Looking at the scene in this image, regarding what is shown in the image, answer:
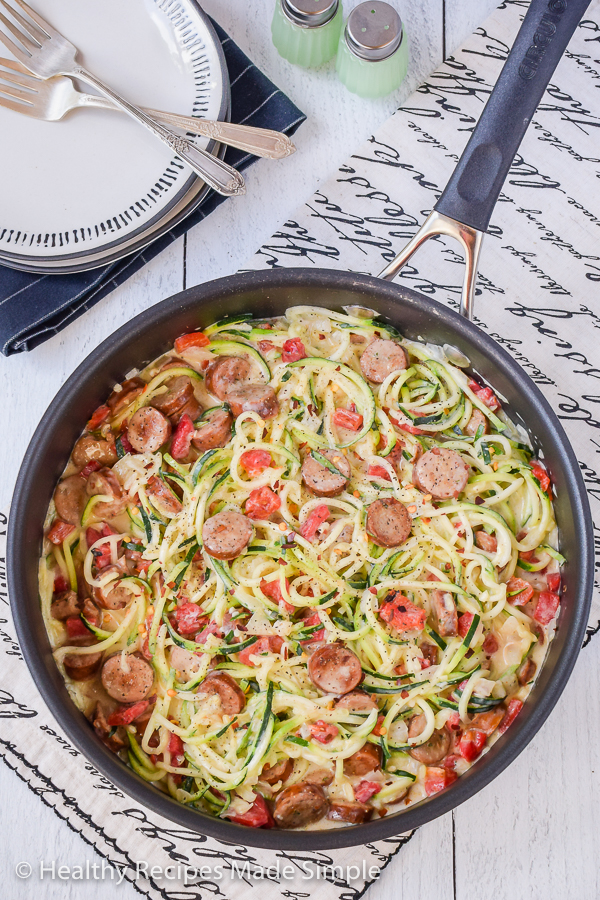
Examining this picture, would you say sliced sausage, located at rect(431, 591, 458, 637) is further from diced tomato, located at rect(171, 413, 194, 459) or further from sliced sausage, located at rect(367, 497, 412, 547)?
diced tomato, located at rect(171, 413, 194, 459)

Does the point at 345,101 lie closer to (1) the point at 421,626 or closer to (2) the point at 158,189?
(2) the point at 158,189

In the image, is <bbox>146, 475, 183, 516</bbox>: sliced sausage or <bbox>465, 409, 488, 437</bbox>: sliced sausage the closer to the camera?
<bbox>146, 475, 183, 516</bbox>: sliced sausage

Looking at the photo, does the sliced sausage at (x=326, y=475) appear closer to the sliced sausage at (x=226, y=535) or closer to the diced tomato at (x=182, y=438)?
the sliced sausage at (x=226, y=535)

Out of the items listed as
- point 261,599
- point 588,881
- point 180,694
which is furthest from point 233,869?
point 588,881

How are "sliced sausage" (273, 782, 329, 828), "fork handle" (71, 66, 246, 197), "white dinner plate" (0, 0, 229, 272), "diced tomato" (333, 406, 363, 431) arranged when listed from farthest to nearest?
"white dinner plate" (0, 0, 229, 272), "fork handle" (71, 66, 246, 197), "diced tomato" (333, 406, 363, 431), "sliced sausage" (273, 782, 329, 828)

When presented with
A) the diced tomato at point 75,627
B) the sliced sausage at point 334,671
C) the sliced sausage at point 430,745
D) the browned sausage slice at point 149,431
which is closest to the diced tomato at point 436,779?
the sliced sausage at point 430,745

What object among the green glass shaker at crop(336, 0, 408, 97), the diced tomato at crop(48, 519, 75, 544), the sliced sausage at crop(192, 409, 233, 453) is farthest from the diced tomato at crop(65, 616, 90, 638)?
the green glass shaker at crop(336, 0, 408, 97)

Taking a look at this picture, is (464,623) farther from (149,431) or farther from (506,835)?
(149,431)
